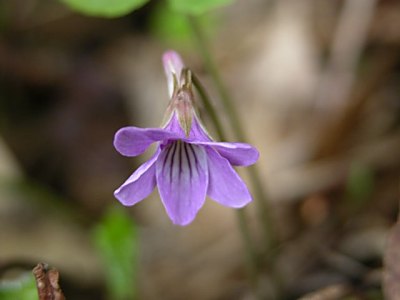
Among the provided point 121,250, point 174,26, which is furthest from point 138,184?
point 174,26

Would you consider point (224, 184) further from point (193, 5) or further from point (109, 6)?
point (109, 6)

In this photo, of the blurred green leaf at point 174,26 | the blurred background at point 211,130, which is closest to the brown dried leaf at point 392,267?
the blurred background at point 211,130

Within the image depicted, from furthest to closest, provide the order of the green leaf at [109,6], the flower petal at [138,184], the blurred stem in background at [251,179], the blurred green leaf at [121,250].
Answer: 1. the blurred green leaf at [121,250]
2. the blurred stem in background at [251,179]
3. the green leaf at [109,6]
4. the flower petal at [138,184]

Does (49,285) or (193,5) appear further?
(193,5)

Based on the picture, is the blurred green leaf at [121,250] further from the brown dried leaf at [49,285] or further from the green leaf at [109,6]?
the brown dried leaf at [49,285]

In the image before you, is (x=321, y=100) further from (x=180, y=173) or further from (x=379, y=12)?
(x=180, y=173)

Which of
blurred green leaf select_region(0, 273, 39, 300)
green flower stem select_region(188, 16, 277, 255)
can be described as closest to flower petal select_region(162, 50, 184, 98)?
green flower stem select_region(188, 16, 277, 255)

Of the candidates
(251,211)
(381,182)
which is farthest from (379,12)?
(251,211)
